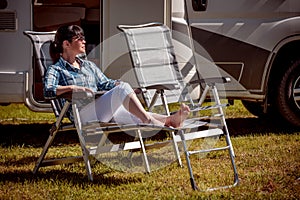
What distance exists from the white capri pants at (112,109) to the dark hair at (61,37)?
0.52 metres

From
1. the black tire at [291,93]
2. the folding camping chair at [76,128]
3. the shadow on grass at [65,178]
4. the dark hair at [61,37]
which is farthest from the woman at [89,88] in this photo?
the black tire at [291,93]

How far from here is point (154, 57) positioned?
259 inches

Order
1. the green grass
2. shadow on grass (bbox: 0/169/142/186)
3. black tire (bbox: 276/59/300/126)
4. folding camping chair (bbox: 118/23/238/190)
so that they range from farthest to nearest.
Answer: black tire (bbox: 276/59/300/126) → folding camping chair (bbox: 118/23/238/190) → shadow on grass (bbox: 0/169/142/186) → the green grass

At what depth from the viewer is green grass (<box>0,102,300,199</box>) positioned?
4898 millimetres

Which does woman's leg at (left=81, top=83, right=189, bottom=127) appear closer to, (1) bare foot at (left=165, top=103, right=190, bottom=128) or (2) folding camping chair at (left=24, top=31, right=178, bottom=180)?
(1) bare foot at (left=165, top=103, right=190, bottom=128)

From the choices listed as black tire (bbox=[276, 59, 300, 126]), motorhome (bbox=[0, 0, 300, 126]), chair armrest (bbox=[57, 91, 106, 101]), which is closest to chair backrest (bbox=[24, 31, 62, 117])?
chair armrest (bbox=[57, 91, 106, 101])

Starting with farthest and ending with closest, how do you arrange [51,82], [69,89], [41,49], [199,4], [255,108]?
[255,108] < [199,4] < [41,49] < [51,82] < [69,89]

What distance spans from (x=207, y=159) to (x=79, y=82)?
1223 mm

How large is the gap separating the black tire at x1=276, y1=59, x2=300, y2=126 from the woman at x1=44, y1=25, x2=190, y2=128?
7.69 ft

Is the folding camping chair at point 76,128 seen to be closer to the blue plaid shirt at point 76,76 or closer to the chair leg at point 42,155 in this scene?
the chair leg at point 42,155

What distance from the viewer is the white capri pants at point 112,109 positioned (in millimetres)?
5434

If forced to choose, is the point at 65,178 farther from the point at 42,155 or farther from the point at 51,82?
the point at 51,82

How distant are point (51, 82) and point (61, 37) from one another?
0.43 meters

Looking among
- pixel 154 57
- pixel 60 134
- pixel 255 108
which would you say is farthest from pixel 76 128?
pixel 255 108
